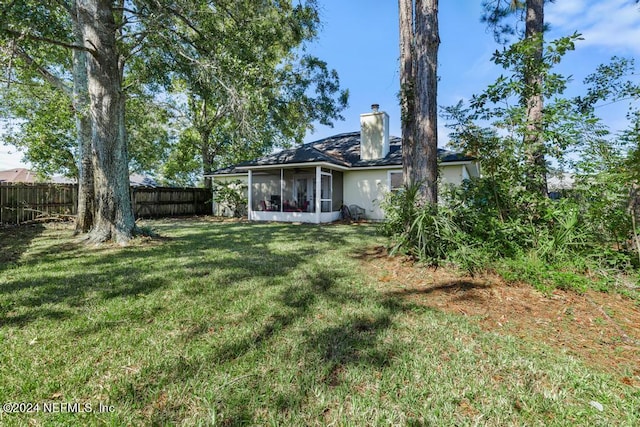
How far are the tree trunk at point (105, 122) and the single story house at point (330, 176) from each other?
6588 mm

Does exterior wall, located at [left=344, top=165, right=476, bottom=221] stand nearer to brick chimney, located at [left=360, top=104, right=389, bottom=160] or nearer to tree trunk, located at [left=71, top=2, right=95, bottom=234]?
brick chimney, located at [left=360, top=104, right=389, bottom=160]

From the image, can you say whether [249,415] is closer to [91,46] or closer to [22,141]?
[91,46]

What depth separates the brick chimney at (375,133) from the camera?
528 inches

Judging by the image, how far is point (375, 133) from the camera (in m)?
13.6

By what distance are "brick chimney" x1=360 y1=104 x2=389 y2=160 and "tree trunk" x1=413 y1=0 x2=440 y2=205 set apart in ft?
28.1

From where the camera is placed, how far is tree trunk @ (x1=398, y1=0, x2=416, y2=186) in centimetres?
578

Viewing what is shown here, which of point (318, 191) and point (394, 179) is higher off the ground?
point (394, 179)

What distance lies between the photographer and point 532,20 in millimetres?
6266

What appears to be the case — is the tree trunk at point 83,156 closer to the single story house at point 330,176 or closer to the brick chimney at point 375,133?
the single story house at point 330,176

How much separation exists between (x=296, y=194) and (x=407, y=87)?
9568mm

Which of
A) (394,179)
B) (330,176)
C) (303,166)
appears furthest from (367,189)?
(303,166)

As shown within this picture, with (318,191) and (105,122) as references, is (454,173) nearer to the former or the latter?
(318,191)

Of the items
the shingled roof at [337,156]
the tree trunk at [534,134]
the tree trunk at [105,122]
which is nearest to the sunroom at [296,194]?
the shingled roof at [337,156]

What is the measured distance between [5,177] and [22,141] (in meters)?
14.7
